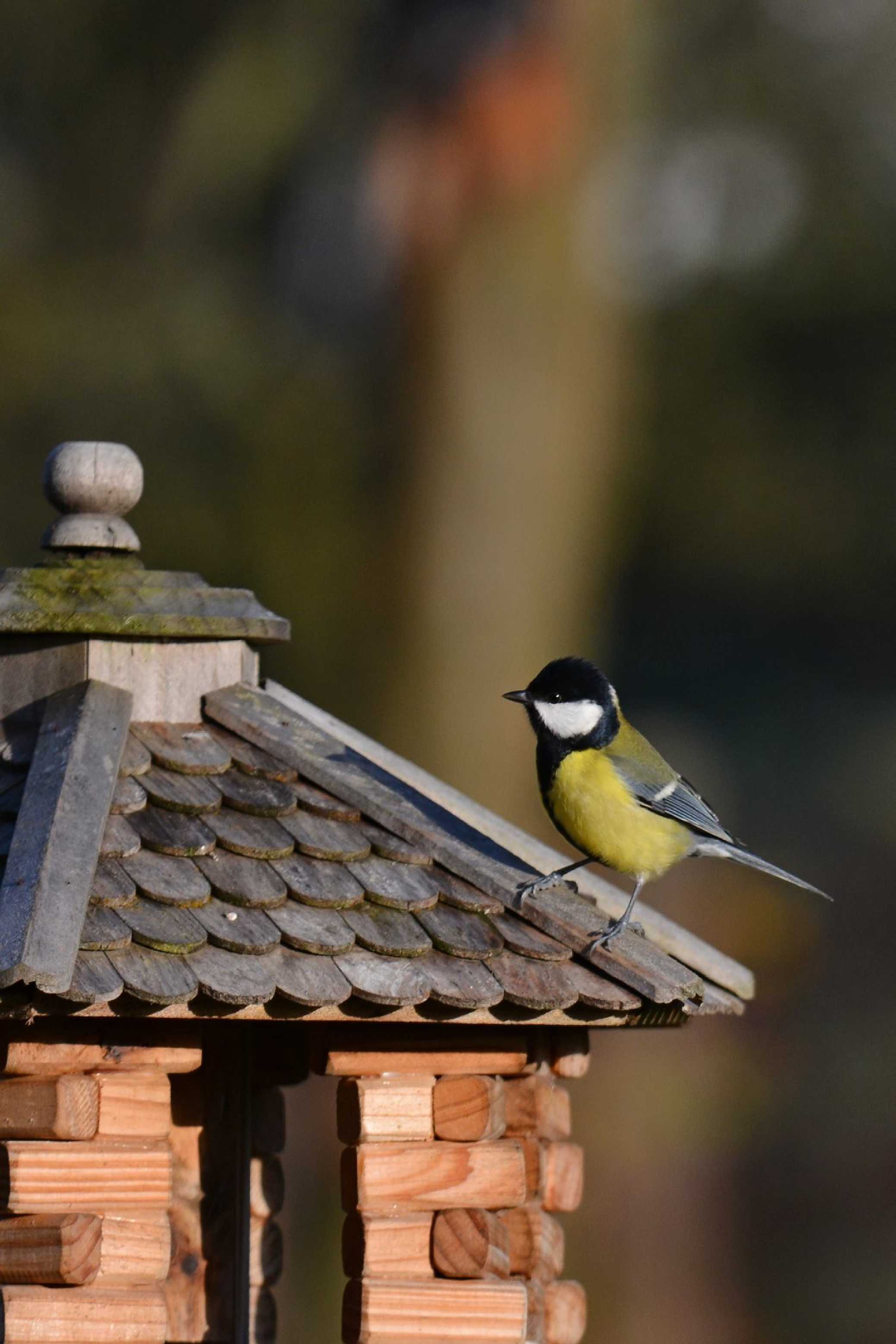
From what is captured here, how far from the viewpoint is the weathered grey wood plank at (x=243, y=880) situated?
7.89ft

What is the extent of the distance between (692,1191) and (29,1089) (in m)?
9.43

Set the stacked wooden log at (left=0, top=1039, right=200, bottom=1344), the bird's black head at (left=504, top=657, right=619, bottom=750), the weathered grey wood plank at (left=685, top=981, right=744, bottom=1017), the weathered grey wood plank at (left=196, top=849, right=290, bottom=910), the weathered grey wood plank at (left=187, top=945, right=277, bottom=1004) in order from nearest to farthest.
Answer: the weathered grey wood plank at (left=187, top=945, right=277, bottom=1004) → the stacked wooden log at (left=0, top=1039, right=200, bottom=1344) → the weathered grey wood plank at (left=196, top=849, right=290, bottom=910) → the weathered grey wood plank at (left=685, top=981, right=744, bottom=1017) → the bird's black head at (left=504, top=657, right=619, bottom=750)

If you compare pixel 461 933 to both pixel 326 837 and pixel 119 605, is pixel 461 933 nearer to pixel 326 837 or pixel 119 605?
pixel 326 837

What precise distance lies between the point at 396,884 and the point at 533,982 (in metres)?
0.25

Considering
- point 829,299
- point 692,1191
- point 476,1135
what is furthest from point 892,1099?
point 476,1135

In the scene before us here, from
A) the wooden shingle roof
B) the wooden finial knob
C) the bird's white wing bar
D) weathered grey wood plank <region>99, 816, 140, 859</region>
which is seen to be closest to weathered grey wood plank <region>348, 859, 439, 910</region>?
the wooden shingle roof

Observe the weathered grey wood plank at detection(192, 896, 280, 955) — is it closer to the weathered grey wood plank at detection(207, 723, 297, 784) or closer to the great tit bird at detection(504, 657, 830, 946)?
the weathered grey wood plank at detection(207, 723, 297, 784)

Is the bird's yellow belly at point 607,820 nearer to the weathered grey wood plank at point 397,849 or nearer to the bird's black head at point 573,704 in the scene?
the bird's black head at point 573,704

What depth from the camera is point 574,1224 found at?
10.5 meters

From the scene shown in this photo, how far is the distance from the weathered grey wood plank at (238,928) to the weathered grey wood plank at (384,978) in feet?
0.16

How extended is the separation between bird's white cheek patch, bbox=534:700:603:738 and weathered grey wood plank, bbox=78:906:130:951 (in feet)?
4.37

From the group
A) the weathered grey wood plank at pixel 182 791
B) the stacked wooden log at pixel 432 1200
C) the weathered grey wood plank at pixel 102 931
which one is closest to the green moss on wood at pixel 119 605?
the weathered grey wood plank at pixel 182 791

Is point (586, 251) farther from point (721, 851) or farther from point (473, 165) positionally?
point (721, 851)

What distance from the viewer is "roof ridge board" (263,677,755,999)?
296 cm
